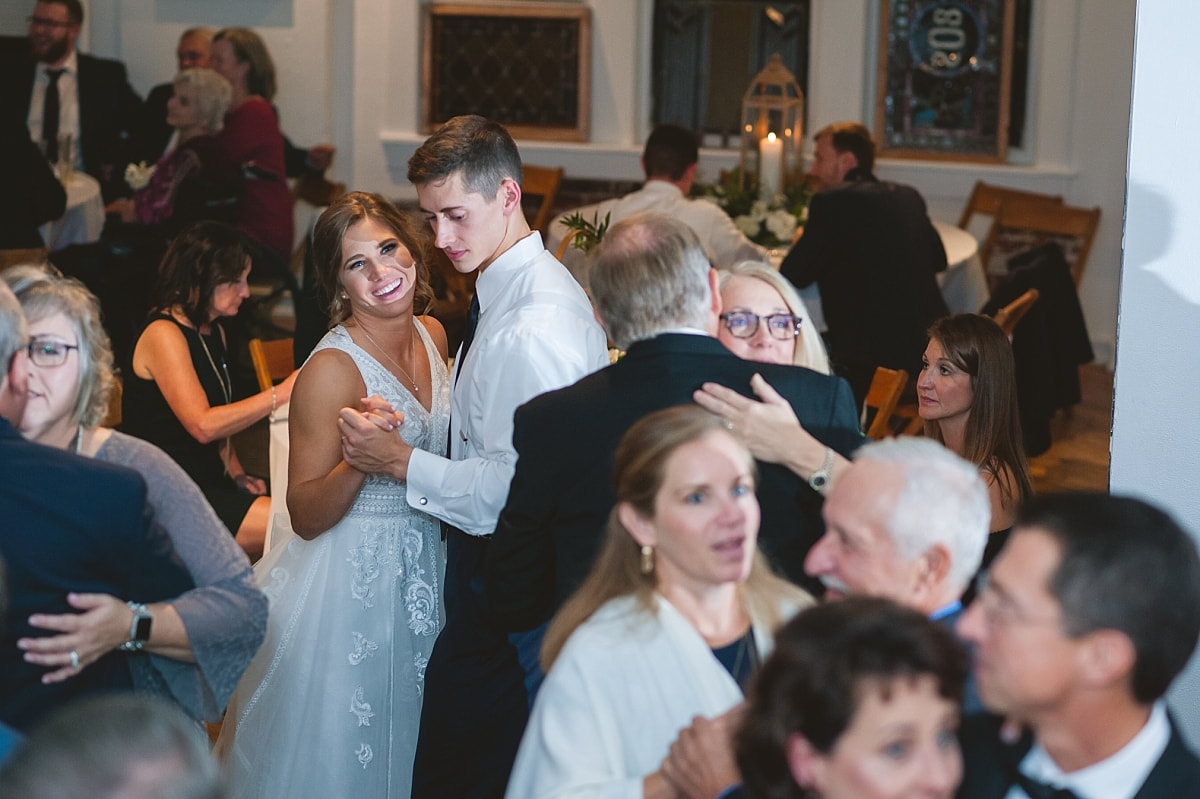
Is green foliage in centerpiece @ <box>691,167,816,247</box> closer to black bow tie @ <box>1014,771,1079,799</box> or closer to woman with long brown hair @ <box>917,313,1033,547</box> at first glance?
woman with long brown hair @ <box>917,313,1033,547</box>

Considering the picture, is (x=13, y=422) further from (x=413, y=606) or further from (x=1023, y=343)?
(x=1023, y=343)

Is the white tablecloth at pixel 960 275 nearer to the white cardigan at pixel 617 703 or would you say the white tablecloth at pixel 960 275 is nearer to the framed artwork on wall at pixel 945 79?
the framed artwork on wall at pixel 945 79

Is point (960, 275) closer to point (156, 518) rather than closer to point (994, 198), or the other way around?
point (994, 198)

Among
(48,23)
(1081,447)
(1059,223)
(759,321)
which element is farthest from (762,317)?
(48,23)

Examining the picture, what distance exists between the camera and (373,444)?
255 cm

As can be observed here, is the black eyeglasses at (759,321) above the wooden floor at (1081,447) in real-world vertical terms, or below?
above

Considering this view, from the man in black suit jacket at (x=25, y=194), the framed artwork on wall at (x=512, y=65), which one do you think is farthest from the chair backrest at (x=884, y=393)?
the framed artwork on wall at (x=512, y=65)

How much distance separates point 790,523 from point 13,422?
1.15 metres

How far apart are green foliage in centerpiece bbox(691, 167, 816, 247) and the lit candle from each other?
0.03m

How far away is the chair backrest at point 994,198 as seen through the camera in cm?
742

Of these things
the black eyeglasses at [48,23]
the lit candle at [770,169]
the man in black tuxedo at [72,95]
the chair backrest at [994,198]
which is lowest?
the chair backrest at [994,198]

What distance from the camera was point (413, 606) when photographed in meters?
2.90

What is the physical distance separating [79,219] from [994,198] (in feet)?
15.9

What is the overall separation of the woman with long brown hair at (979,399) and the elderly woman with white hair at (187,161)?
445 centimetres
